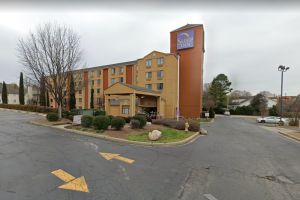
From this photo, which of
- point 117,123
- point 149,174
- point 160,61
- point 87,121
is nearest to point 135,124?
point 117,123

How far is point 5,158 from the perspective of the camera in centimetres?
657

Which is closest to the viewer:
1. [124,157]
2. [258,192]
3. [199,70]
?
[258,192]

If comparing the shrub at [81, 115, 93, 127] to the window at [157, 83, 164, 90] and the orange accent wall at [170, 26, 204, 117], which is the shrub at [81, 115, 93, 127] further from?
the orange accent wall at [170, 26, 204, 117]

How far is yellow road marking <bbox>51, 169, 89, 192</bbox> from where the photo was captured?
4359 millimetres

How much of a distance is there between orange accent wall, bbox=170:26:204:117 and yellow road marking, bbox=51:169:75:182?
101 feet

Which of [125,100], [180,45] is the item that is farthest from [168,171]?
[180,45]

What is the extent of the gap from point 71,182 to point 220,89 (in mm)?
57553

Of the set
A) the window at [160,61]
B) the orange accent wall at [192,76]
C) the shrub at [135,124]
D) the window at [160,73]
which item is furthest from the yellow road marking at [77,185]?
the window at [160,61]

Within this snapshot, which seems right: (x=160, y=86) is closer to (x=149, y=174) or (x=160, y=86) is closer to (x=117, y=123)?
(x=117, y=123)

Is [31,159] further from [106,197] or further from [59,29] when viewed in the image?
[59,29]

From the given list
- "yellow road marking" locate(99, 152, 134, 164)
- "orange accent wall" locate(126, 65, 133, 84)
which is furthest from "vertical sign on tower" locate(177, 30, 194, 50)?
"yellow road marking" locate(99, 152, 134, 164)

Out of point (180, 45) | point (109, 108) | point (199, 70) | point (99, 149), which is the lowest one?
point (99, 149)

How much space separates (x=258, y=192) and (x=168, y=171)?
252 centimetres

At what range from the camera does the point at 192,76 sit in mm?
34469
